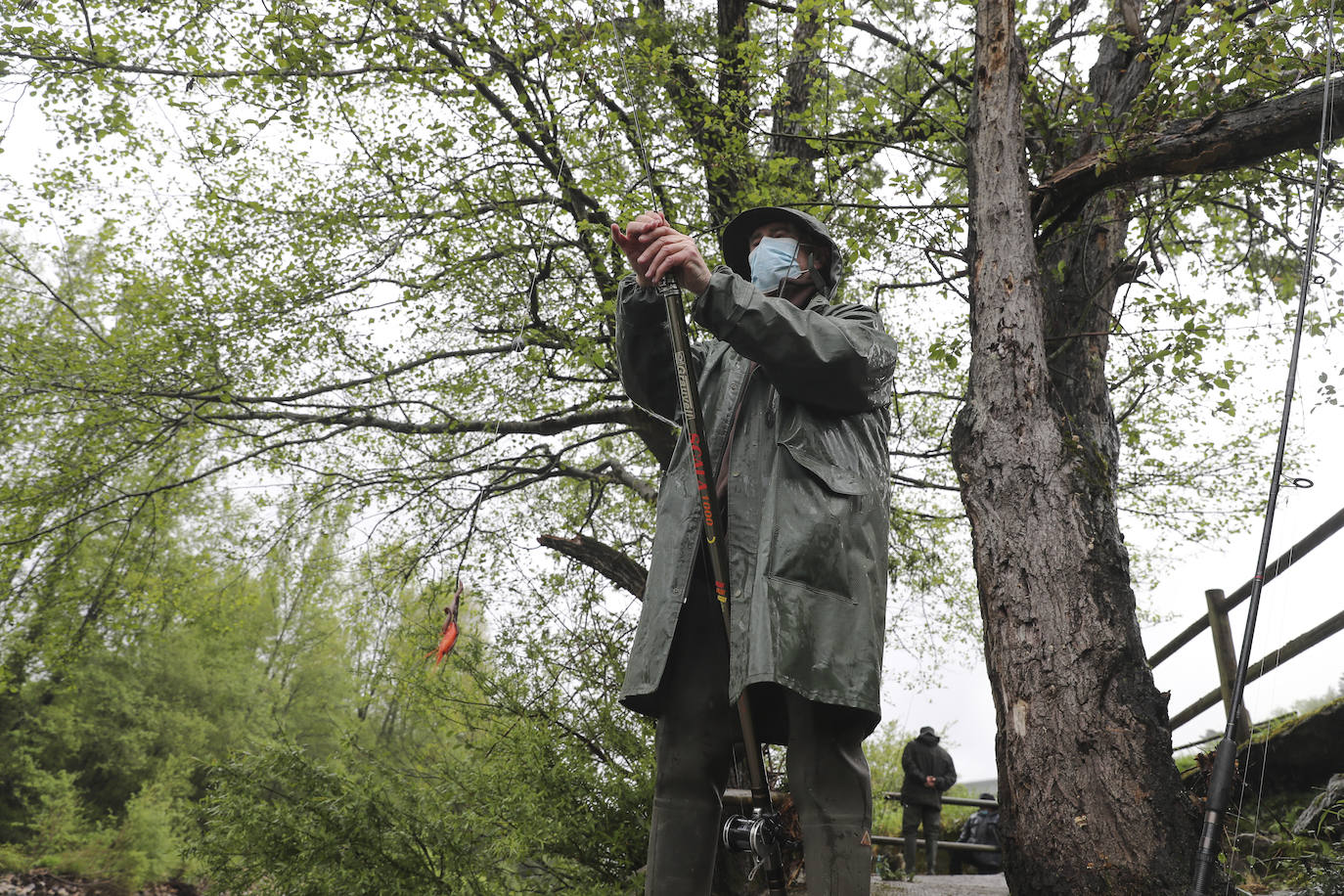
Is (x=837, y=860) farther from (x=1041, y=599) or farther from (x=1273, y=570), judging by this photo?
(x=1273, y=570)

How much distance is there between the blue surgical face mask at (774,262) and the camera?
8.31ft

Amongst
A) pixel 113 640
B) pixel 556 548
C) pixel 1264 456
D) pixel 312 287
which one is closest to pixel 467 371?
pixel 312 287

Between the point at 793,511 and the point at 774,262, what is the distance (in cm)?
88

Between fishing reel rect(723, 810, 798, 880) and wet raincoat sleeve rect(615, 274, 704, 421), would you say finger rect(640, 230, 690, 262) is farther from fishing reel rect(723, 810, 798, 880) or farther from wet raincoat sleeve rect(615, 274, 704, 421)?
fishing reel rect(723, 810, 798, 880)

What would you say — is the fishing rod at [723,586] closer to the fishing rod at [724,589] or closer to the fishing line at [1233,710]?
the fishing rod at [724,589]

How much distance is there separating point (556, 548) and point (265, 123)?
4384 mm

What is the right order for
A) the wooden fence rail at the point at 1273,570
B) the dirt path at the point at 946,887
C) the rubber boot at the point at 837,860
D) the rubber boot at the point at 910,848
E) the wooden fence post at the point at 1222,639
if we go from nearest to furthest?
the rubber boot at the point at 837,860 → the wooden fence rail at the point at 1273,570 → the dirt path at the point at 946,887 → the wooden fence post at the point at 1222,639 → the rubber boot at the point at 910,848

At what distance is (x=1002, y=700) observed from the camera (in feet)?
10.2

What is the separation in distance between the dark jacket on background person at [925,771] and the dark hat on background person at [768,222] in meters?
7.65

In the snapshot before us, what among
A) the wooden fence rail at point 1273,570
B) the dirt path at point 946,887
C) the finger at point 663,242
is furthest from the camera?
the dirt path at point 946,887

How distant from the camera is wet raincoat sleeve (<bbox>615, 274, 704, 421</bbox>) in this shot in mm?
2371

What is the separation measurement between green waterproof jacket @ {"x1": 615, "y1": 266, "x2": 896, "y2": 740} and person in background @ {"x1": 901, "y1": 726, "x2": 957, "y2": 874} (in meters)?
7.82

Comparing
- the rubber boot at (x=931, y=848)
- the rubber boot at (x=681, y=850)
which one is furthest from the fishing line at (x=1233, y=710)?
the rubber boot at (x=931, y=848)

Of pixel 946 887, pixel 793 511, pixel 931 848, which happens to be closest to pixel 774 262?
pixel 793 511
